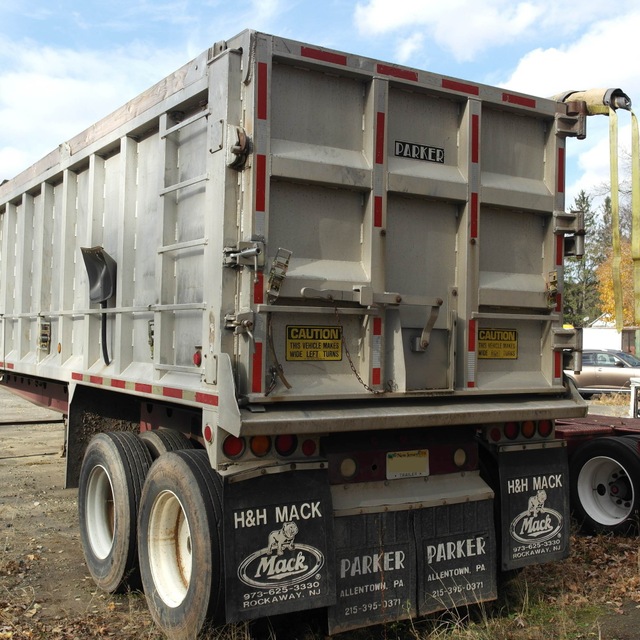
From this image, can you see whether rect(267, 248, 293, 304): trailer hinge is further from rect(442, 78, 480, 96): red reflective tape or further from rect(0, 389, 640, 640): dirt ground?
rect(0, 389, 640, 640): dirt ground

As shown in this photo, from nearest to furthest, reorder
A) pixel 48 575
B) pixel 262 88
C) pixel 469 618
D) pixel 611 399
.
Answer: pixel 262 88
pixel 469 618
pixel 48 575
pixel 611 399

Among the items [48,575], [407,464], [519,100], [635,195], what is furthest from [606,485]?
[48,575]

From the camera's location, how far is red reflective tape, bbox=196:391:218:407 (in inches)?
165

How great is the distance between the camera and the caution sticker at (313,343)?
14.2 feet

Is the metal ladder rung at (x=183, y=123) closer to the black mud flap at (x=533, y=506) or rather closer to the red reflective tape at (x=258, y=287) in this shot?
the red reflective tape at (x=258, y=287)

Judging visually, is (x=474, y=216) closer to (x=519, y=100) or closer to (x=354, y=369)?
(x=519, y=100)

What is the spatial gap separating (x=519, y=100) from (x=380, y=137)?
1214 mm

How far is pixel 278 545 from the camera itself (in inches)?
165

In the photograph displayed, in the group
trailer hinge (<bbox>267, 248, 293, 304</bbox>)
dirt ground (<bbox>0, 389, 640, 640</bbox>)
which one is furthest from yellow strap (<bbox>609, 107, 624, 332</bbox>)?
trailer hinge (<bbox>267, 248, 293, 304</bbox>)

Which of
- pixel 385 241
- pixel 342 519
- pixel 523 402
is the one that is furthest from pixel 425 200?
pixel 342 519

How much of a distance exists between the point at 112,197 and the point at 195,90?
1738 millimetres

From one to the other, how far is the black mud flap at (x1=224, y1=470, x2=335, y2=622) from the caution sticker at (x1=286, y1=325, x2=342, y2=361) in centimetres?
62

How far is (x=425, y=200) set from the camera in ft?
Result: 16.1

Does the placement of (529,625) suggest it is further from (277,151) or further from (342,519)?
(277,151)
